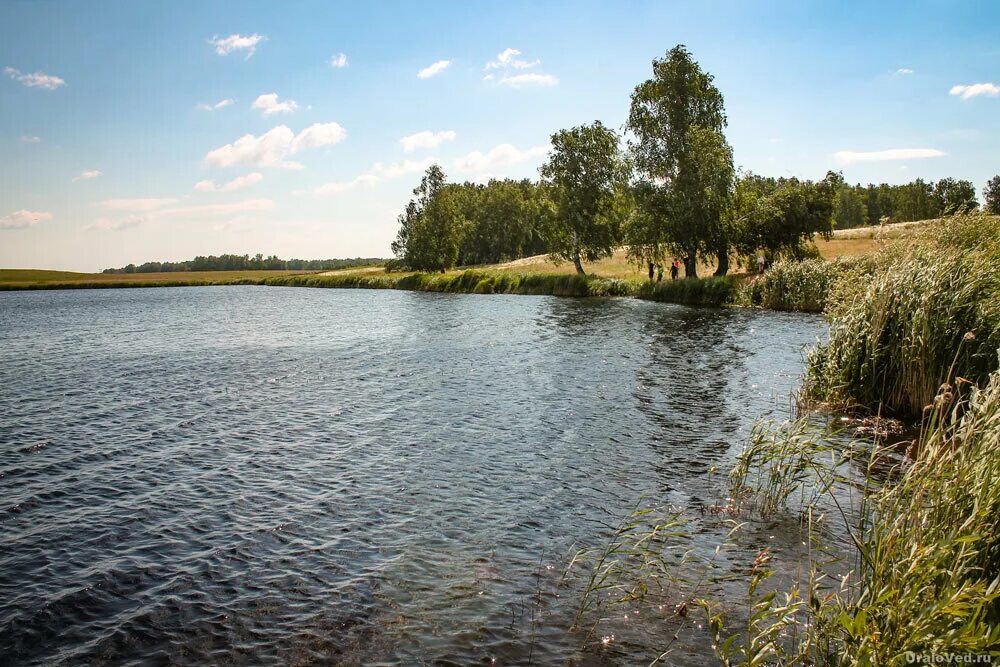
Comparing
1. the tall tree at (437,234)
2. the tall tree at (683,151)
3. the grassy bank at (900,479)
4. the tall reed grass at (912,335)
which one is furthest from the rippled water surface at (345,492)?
the tall tree at (437,234)

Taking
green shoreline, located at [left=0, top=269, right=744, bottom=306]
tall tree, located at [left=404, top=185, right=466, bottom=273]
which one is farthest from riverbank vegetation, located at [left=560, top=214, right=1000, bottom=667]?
tall tree, located at [left=404, top=185, right=466, bottom=273]

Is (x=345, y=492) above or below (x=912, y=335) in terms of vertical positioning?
below

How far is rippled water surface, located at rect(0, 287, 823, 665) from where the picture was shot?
8.91 metres

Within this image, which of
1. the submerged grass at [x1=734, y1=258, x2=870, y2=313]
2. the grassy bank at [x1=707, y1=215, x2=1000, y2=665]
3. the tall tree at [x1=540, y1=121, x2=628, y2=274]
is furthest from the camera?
the tall tree at [x1=540, y1=121, x2=628, y2=274]

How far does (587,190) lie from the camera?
276ft

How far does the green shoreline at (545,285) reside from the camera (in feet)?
192

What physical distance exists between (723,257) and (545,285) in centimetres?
2401

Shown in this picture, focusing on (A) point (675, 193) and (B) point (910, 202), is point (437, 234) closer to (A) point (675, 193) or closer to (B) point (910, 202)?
(A) point (675, 193)

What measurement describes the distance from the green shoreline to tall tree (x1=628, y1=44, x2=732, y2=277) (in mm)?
5450

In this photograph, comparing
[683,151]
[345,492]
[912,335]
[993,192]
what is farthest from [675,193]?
[993,192]

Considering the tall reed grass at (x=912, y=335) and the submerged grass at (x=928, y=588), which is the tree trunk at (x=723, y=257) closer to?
the tall reed grass at (x=912, y=335)

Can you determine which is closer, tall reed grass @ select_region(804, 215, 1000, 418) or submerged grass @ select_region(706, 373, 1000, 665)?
submerged grass @ select_region(706, 373, 1000, 665)

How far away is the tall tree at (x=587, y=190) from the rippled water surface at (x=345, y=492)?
51.0 m

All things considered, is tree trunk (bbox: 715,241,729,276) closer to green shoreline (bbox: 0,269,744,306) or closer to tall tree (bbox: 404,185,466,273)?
green shoreline (bbox: 0,269,744,306)
